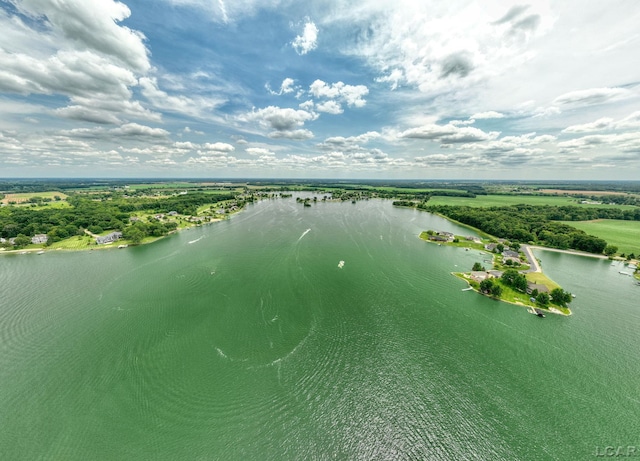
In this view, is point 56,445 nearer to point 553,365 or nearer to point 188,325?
point 188,325

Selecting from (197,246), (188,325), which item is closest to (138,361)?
(188,325)

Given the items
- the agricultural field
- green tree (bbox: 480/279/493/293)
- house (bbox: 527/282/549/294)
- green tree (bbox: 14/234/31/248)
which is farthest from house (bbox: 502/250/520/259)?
the agricultural field

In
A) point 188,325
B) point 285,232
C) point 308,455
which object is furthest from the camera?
point 285,232

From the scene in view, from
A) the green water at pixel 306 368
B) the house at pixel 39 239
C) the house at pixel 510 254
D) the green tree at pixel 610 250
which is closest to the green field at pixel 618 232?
the green tree at pixel 610 250

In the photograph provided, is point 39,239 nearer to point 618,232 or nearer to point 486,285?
point 486,285

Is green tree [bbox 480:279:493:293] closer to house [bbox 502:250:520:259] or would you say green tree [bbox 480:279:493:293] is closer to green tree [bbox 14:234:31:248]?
house [bbox 502:250:520:259]

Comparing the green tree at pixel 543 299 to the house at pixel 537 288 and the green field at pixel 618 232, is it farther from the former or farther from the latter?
the green field at pixel 618 232

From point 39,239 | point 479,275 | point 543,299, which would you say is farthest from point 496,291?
point 39,239

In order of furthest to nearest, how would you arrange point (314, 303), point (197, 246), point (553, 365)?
1. point (197, 246)
2. point (314, 303)
3. point (553, 365)
